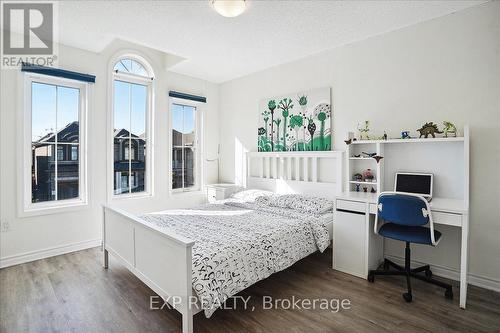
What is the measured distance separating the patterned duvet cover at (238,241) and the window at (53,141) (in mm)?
1464

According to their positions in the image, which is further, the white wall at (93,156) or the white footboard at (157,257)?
the white wall at (93,156)

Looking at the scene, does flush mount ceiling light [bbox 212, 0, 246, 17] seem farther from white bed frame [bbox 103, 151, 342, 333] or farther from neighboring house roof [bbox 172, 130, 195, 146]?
neighboring house roof [bbox 172, 130, 195, 146]

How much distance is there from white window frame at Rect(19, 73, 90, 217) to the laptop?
385 centimetres

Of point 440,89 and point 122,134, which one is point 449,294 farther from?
point 122,134

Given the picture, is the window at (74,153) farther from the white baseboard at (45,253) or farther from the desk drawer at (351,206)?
the desk drawer at (351,206)

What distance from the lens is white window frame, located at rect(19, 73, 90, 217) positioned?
10.2 feet

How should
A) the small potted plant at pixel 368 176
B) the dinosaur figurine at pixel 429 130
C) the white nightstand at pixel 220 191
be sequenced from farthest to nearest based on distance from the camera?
1. the white nightstand at pixel 220 191
2. the small potted plant at pixel 368 176
3. the dinosaur figurine at pixel 429 130

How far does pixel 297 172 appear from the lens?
382 centimetres

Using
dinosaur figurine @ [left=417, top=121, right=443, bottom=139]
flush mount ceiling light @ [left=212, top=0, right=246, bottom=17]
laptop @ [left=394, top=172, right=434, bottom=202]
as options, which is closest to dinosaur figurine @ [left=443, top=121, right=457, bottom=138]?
dinosaur figurine @ [left=417, top=121, right=443, bottom=139]

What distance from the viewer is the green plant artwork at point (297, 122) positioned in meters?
3.55

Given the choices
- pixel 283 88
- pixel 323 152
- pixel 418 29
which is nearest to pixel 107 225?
pixel 323 152

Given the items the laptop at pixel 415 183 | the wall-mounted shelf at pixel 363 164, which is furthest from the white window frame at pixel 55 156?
the laptop at pixel 415 183

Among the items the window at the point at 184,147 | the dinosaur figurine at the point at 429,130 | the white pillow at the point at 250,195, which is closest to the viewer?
the dinosaur figurine at the point at 429,130

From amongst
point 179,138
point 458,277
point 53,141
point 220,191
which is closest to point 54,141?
point 53,141
